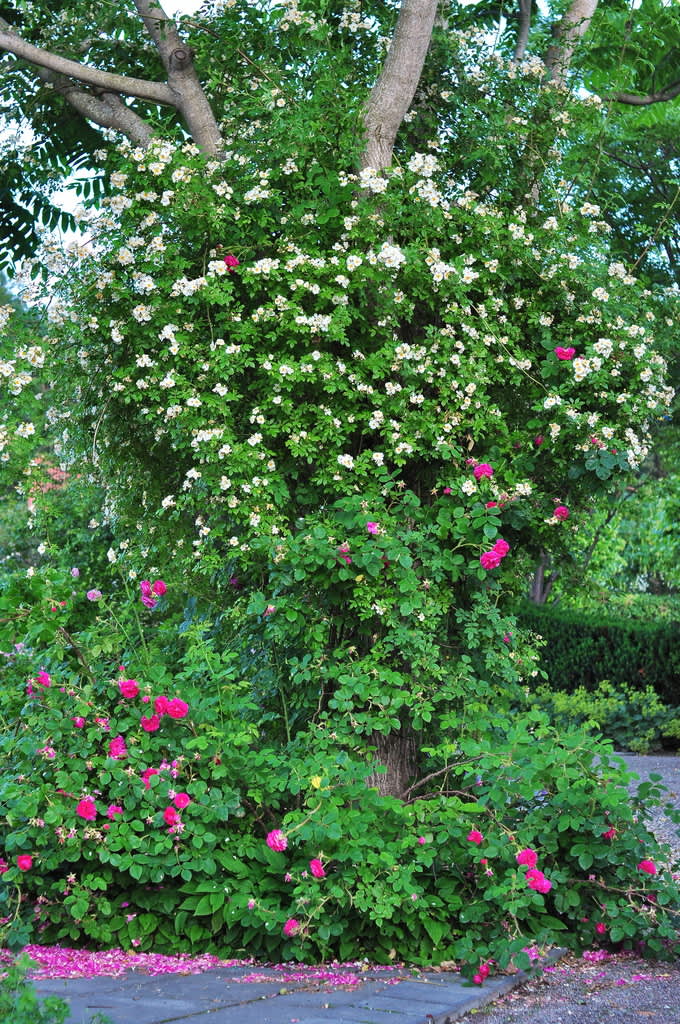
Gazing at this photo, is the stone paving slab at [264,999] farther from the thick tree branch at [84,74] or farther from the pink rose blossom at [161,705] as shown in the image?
the thick tree branch at [84,74]

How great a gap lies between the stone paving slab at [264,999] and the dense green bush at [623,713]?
6.56 meters

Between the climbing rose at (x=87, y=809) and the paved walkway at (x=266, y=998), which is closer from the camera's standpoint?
the paved walkway at (x=266, y=998)

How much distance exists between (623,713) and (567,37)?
685 centimetres

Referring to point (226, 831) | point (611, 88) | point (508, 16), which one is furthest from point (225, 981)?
point (508, 16)

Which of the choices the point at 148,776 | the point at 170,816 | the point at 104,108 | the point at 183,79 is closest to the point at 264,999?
the point at 170,816

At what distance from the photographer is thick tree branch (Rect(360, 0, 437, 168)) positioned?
499 centimetres

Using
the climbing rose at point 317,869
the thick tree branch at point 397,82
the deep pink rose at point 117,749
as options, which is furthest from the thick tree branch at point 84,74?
the climbing rose at point 317,869

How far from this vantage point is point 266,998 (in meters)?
3.34

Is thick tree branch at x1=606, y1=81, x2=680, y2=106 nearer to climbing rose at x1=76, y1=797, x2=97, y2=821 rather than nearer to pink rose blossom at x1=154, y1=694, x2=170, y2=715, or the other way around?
pink rose blossom at x1=154, y1=694, x2=170, y2=715

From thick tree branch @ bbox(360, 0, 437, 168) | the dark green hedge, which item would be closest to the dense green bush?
the dark green hedge

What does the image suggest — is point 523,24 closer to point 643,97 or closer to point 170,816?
point 643,97

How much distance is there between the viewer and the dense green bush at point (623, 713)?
9969 millimetres

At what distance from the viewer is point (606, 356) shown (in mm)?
4762

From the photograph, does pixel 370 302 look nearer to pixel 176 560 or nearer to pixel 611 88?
pixel 176 560
